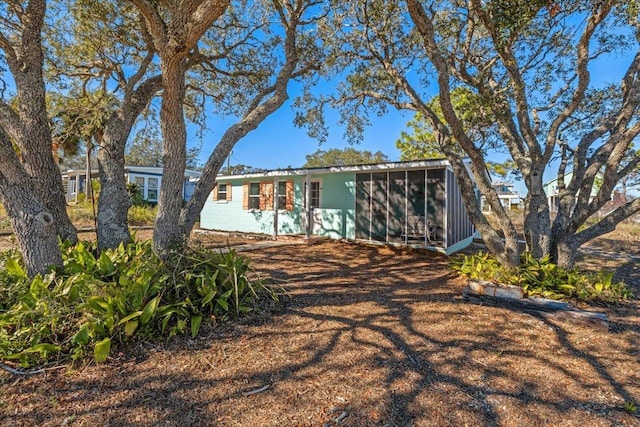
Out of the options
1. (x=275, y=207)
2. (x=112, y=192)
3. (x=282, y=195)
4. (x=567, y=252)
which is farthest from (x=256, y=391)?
(x=282, y=195)

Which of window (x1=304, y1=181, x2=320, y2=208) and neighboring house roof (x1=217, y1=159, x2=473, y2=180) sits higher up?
neighboring house roof (x1=217, y1=159, x2=473, y2=180)

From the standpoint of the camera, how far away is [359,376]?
2.46m

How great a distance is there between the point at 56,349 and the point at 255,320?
173cm

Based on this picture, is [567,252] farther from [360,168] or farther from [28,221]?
[28,221]

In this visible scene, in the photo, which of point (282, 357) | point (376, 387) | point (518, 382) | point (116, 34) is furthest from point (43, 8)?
point (518, 382)

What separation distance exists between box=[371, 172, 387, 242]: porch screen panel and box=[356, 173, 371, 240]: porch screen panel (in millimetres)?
143

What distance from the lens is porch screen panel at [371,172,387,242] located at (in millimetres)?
9219

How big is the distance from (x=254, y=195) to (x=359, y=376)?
1014 centimetres

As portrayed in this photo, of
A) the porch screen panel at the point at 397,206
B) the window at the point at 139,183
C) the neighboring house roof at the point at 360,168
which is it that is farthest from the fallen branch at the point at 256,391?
the window at the point at 139,183

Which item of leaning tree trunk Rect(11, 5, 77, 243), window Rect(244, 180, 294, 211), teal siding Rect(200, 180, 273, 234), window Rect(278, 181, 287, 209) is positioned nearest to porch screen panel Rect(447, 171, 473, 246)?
window Rect(244, 180, 294, 211)

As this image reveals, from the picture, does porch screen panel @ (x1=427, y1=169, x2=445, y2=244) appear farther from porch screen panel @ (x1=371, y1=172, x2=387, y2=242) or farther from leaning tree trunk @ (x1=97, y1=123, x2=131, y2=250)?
leaning tree trunk @ (x1=97, y1=123, x2=131, y2=250)

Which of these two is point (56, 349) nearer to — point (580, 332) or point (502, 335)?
point (502, 335)

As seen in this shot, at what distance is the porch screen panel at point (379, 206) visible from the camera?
9219mm

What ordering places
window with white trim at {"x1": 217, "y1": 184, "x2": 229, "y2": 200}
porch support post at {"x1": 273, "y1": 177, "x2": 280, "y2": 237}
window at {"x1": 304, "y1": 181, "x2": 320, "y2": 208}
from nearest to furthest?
window at {"x1": 304, "y1": 181, "x2": 320, "y2": 208}
porch support post at {"x1": 273, "y1": 177, "x2": 280, "y2": 237}
window with white trim at {"x1": 217, "y1": 184, "x2": 229, "y2": 200}
